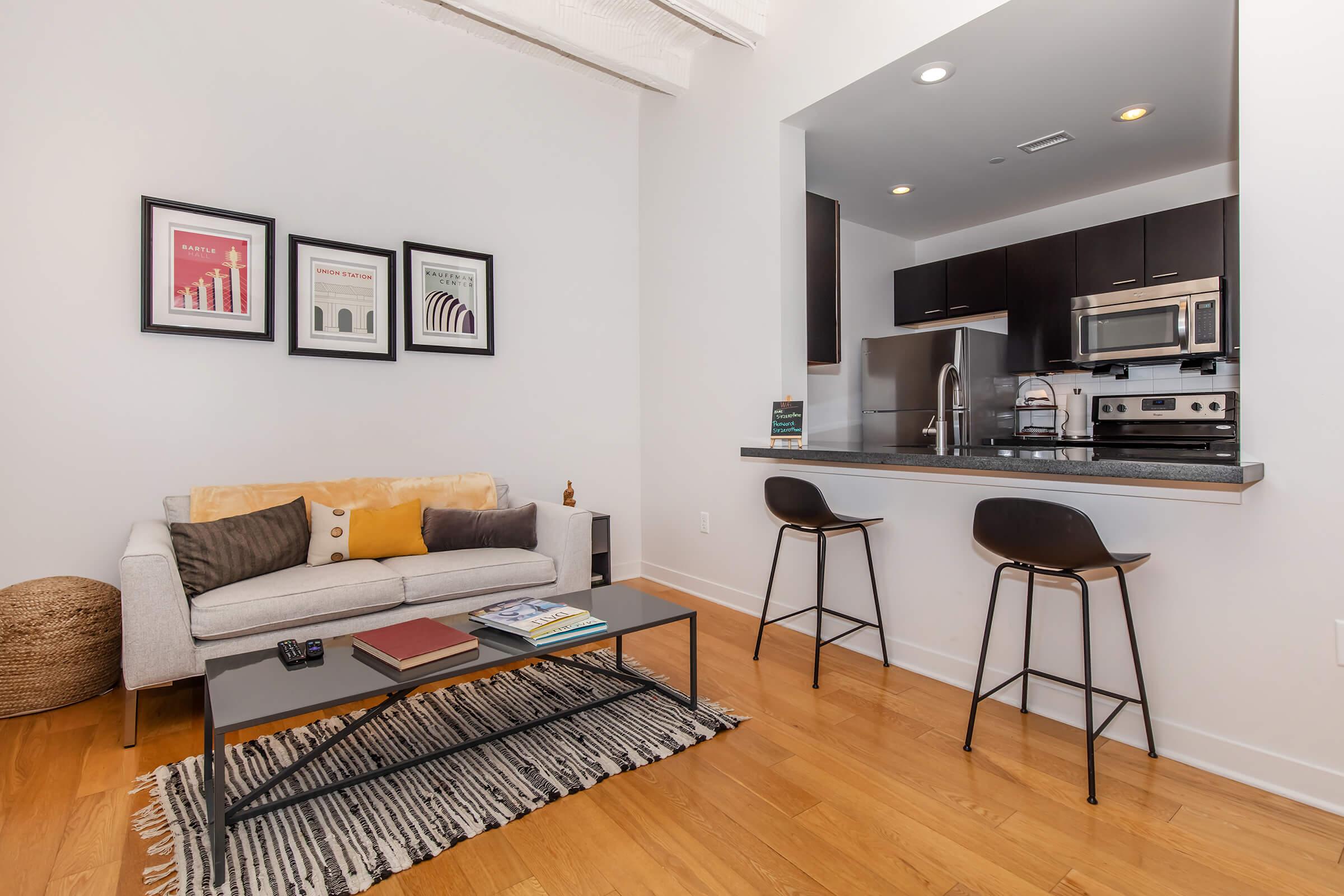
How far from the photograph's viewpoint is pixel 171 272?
9.68 ft

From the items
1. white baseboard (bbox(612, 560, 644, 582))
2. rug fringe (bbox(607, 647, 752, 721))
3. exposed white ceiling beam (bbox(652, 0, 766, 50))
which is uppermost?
exposed white ceiling beam (bbox(652, 0, 766, 50))

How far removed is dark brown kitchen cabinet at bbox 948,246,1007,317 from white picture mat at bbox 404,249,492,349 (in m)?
3.44

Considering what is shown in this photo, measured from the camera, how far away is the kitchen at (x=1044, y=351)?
6.89 ft

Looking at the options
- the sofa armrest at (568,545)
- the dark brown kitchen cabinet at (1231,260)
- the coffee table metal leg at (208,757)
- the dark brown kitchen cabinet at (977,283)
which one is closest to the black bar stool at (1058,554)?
the sofa armrest at (568,545)

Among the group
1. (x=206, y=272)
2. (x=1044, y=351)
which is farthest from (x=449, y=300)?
(x=1044, y=351)

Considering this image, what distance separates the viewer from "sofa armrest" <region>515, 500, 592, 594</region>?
320cm

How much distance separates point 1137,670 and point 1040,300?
308cm

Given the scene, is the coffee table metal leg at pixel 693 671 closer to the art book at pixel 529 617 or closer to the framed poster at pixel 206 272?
the art book at pixel 529 617

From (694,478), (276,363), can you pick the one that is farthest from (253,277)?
(694,478)

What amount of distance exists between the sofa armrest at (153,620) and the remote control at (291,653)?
23.7 inches

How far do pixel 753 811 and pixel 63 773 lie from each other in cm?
213

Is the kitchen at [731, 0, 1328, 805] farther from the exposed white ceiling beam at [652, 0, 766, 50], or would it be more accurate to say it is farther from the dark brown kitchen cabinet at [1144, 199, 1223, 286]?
the exposed white ceiling beam at [652, 0, 766, 50]

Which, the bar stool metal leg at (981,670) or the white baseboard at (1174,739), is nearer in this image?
the white baseboard at (1174,739)

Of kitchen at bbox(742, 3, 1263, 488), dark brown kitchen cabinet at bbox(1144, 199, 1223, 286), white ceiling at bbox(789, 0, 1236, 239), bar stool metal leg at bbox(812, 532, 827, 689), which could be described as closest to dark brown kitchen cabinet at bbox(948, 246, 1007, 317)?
kitchen at bbox(742, 3, 1263, 488)
